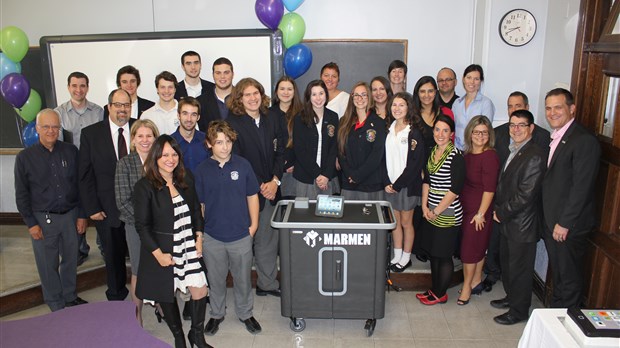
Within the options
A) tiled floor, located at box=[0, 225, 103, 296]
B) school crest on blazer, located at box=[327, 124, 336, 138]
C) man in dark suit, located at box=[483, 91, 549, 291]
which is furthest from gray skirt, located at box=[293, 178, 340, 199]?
tiled floor, located at box=[0, 225, 103, 296]

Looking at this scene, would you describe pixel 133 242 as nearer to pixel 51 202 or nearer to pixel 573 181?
pixel 51 202

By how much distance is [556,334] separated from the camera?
2072 millimetres

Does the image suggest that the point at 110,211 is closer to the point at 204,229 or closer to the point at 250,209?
the point at 204,229

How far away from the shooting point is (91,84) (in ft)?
17.0

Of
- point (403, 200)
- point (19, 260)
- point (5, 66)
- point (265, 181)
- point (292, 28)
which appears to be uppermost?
point (292, 28)

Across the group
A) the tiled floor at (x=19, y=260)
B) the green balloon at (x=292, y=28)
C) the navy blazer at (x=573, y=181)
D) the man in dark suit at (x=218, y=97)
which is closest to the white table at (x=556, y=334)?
the navy blazer at (x=573, y=181)

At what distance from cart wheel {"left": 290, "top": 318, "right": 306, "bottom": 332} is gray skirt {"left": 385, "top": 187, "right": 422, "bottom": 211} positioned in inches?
49.2

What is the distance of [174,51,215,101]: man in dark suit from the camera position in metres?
4.17

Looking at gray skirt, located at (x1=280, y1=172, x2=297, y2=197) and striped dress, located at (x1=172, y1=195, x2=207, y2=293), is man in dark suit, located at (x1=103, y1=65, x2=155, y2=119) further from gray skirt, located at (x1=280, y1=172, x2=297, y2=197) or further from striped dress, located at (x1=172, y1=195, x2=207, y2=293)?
striped dress, located at (x1=172, y1=195, x2=207, y2=293)

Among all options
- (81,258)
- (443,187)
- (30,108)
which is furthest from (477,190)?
(30,108)

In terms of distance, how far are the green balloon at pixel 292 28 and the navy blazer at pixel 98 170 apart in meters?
2.01

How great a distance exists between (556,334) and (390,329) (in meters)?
1.62

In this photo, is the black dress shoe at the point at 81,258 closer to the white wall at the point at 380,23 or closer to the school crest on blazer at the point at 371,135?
the white wall at the point at 380,23

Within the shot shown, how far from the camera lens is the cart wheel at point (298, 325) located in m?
3.50
